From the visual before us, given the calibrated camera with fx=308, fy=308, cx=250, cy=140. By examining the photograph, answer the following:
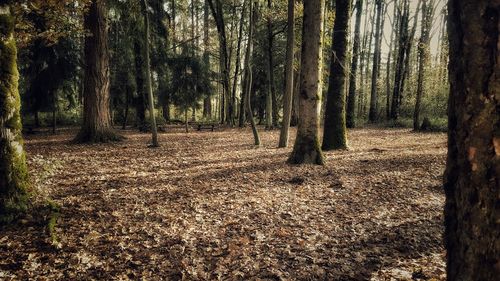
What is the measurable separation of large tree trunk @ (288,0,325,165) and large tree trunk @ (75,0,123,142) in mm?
8978

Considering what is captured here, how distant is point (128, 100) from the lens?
2225 centimetres

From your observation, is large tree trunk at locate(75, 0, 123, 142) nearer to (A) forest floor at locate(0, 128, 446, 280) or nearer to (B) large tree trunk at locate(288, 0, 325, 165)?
(A) forest floor at locate(0, 128, 446, 280)

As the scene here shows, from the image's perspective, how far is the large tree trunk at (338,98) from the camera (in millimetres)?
10734

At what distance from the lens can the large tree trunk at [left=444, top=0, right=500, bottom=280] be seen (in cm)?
144

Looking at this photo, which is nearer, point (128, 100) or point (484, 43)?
point (484, 43)

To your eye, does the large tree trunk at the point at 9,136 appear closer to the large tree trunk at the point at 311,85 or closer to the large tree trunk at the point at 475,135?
the large tree trunk at the point at 475,135

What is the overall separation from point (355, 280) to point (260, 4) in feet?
55.2

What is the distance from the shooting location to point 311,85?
845cm

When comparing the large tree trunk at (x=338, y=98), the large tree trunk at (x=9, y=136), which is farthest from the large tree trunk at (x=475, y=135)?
the large tree trunk at (x=338, y=98)

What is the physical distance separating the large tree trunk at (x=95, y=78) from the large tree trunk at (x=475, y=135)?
13607mm

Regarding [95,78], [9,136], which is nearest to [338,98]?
[9,136]

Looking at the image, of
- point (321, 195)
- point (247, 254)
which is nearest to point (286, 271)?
point (247, 254)

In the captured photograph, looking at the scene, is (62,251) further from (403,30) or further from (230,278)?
(403,30)

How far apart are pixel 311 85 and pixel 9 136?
6.69m
